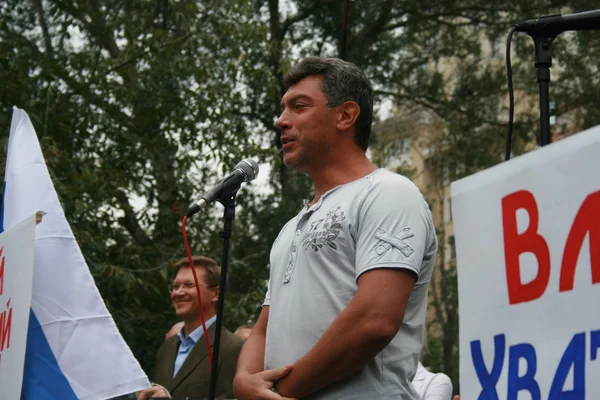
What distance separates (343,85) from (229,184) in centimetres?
60

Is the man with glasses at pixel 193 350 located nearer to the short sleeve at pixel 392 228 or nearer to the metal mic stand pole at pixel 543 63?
the short sleeve at pixel 392 228

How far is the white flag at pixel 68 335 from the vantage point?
12.9 feet

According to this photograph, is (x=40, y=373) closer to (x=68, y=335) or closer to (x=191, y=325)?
(x=68, y=335)

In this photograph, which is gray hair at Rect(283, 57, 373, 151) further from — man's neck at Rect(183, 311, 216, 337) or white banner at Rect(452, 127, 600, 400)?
man's neck at Rect(183, 311, 216, 337)

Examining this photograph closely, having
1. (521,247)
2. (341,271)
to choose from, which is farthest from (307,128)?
(521,247)

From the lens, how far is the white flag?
12.9ft

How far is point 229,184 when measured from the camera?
3.43m

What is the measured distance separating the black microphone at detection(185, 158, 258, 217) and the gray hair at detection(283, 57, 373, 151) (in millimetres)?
449

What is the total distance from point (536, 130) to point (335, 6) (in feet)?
12.1

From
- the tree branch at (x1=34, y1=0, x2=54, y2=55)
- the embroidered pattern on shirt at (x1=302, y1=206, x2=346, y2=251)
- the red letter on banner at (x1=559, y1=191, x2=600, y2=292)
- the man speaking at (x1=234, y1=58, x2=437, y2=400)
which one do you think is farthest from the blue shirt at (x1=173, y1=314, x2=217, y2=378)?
the tree branch at (x1=34, y1=0, x2=54, y2=55)

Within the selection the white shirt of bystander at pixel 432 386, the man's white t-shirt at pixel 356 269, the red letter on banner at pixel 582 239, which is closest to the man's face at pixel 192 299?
the white shirt of bystander at pixel 432 386

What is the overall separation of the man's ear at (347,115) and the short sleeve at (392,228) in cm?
28

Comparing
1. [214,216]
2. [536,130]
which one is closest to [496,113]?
[536,130]

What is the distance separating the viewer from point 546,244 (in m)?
1.91
